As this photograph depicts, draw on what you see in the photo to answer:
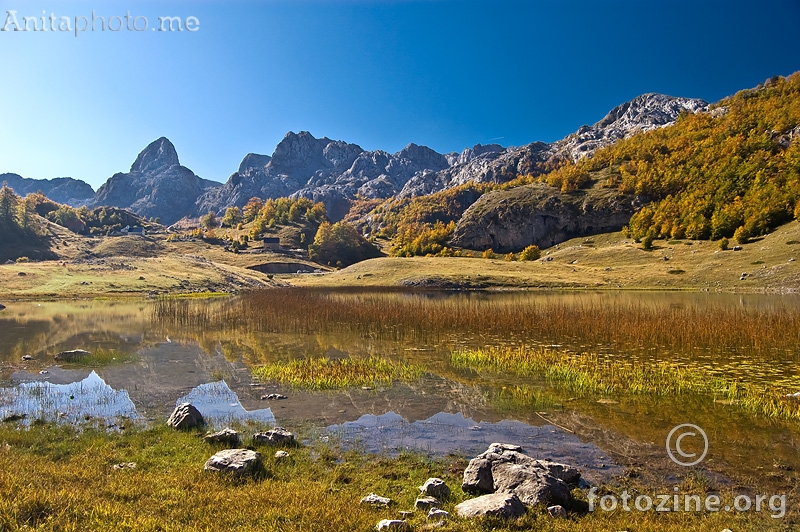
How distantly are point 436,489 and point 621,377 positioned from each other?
1250cm

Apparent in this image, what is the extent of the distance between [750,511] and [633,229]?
5988 inches

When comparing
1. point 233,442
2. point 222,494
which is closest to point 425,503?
point 222,494

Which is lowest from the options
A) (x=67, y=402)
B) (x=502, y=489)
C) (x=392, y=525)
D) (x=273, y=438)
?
(x=67, y=402)

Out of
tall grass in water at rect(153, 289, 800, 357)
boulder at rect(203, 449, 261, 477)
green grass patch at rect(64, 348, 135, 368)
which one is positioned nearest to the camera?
boulder at rect(203, 449, 261, 477)

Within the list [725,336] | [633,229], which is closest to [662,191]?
[633,229]

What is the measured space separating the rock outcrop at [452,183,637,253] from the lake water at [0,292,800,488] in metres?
152

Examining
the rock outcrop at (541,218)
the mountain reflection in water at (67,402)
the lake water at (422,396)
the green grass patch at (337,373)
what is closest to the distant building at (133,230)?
the rock outcrop at (541,218)

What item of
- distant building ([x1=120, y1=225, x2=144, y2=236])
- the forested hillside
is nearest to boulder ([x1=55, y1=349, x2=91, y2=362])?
the forested hillside

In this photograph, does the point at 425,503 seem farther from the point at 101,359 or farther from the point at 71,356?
the point at 71,356

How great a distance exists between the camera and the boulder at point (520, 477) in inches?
320

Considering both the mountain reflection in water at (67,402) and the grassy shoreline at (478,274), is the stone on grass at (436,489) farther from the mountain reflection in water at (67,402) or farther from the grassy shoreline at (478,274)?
the grassy shoreline at (478,274)

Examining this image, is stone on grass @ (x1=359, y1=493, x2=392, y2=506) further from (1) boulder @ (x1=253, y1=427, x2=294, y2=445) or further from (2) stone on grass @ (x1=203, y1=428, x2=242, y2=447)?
(2) stone on grass @ (x1=203, y1=428, x2=242, y2=447)

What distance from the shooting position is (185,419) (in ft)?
41.5

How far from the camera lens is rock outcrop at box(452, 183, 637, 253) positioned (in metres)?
169
